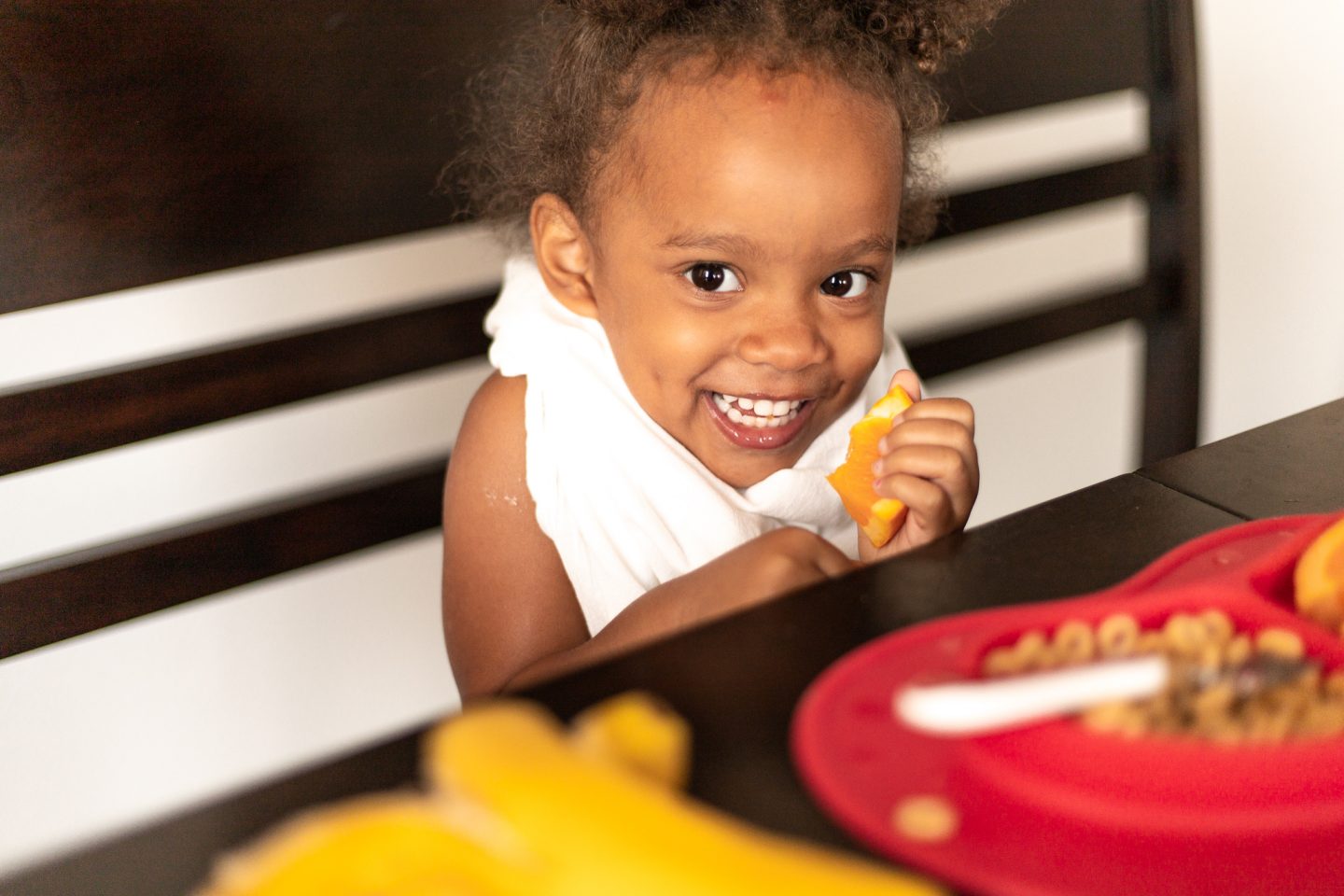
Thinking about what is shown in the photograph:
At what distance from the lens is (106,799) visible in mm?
1277

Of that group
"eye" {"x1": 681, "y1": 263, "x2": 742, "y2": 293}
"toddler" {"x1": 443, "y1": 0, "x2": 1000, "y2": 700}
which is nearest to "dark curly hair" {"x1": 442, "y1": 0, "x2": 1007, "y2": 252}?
"toddler" {"x1": 443, "y1": 0, "x2": 1000, "y2": 700}

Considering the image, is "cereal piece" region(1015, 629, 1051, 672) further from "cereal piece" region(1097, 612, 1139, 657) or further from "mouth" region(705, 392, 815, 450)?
"mouth" region(705, 392, 815, 450)

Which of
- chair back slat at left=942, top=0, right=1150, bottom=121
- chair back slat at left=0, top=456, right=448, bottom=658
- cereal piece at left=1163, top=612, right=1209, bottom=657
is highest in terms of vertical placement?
chair back slat at left=942, top=0, right=1150, bottom=121

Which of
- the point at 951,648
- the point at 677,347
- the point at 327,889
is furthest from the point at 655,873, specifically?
the point at 677,347

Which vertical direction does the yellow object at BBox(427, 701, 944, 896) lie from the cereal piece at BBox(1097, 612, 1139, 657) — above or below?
below

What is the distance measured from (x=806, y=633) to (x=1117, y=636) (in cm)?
12

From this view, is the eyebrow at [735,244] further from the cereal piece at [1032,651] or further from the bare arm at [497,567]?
the cereal piece at [1032,651]

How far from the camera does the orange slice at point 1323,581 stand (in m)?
0.54

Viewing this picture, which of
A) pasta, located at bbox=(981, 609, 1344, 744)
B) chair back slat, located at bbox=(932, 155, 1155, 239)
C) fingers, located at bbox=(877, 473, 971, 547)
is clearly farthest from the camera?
chair back slat, located at bbox=(932, 155, 1155, 239)

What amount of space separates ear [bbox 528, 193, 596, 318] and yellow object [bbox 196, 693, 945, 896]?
64 centimetres

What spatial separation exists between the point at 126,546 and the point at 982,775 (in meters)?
0.66

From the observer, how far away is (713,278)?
895 mm

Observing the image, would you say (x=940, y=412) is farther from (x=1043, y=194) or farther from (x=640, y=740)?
(x=1043, y=194)

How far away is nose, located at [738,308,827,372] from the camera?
2.85 feet
